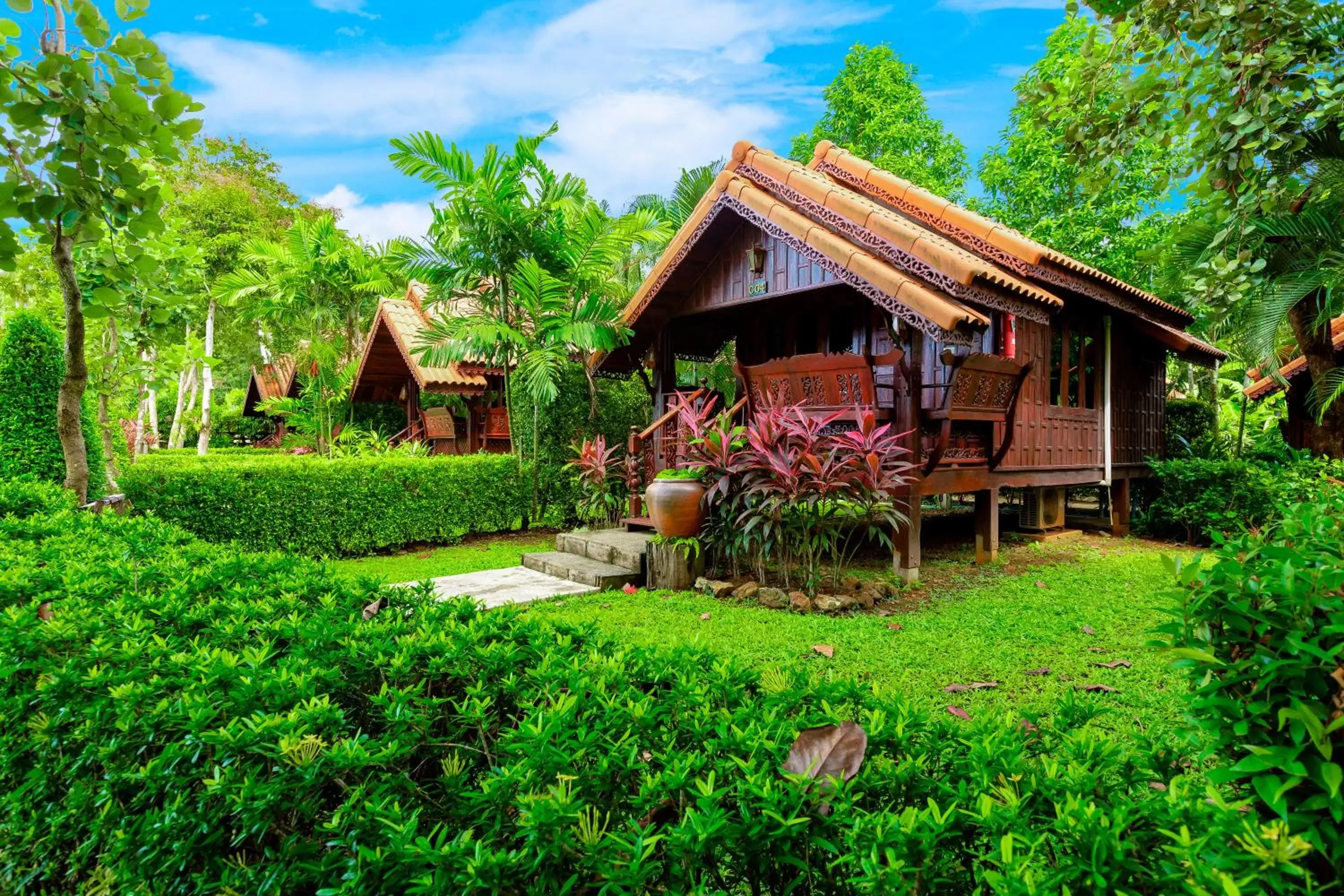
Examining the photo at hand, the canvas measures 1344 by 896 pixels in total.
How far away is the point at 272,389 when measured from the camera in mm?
26125

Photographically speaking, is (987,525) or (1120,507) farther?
(1120,507)

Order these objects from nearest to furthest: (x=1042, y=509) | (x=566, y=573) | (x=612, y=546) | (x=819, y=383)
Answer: (x=819, y=383)
(x=566, y=573)
(x=612, y=546)
(x=1042, y=509)

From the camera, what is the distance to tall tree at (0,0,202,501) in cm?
218

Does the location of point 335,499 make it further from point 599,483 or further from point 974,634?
point 974,634

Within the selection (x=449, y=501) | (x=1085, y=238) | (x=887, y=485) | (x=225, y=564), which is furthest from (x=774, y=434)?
(x=1085, y=238)

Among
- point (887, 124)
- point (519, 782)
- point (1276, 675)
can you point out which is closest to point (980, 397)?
point (1276, 675)

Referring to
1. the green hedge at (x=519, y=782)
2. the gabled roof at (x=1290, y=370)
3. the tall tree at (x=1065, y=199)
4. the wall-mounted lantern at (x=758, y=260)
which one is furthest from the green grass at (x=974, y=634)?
the tall tree at (x=1065, y=199)

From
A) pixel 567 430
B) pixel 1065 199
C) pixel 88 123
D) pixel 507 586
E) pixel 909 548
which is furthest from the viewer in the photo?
pixel 1065 199

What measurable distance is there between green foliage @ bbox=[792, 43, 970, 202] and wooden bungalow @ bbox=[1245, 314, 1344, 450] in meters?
13.0

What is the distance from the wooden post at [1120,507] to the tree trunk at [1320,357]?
2.33m

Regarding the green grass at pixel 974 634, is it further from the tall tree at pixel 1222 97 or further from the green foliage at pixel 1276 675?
the tall tree at pixel 1222 97

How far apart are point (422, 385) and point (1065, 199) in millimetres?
17458

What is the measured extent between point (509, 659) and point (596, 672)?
261 mm

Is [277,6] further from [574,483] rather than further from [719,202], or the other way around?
[574,483]
